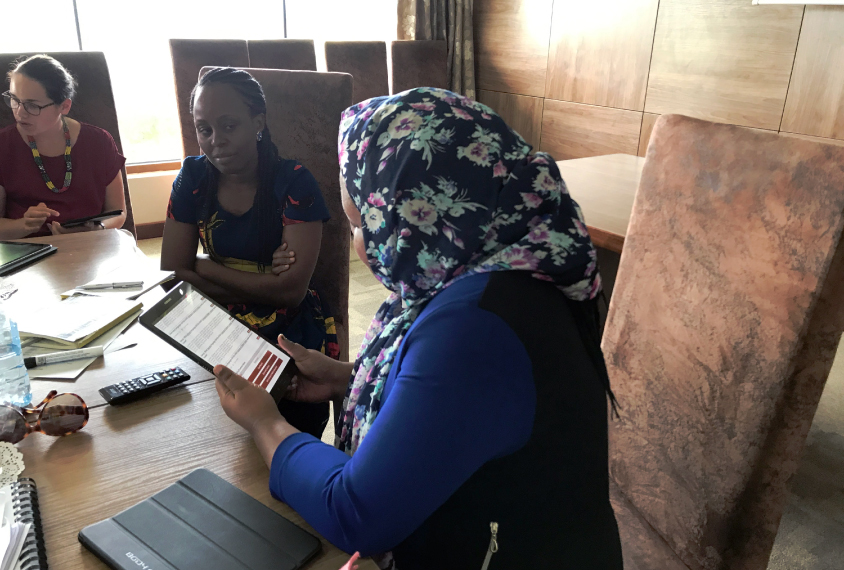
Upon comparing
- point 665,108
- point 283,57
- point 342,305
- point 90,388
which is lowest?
point 342,305

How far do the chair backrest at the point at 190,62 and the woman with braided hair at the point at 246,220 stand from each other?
50.8 inches

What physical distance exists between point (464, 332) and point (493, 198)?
0.58ft

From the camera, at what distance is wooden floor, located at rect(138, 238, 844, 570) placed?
154 centimetres

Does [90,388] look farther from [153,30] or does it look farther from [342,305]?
[153,30]

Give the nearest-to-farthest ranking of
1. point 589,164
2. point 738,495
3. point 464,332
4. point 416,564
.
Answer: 1. point 464,332
2. point 416,564
3. point 738,495
4. point 589,164

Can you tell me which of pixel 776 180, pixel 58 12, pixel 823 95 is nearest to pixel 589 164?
pixel 823 95

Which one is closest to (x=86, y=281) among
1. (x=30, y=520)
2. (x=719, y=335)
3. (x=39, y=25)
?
(x=30, y=520)

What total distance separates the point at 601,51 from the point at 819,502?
2538 mm

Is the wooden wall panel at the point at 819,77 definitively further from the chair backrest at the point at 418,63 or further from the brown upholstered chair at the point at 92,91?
the brown upholstered chair at the point at 92,91

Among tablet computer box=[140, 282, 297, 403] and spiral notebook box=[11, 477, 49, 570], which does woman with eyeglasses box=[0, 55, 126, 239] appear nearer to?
tablet computer box=[140, 282, 297, 403]

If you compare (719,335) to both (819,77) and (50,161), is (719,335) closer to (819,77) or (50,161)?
(50,161)

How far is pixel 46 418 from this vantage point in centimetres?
83

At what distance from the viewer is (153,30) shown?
12.1 feet

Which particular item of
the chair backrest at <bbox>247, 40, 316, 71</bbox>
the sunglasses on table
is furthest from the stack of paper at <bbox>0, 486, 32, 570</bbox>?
the chair backrest at <bbox>247, 40, 316, 71</bbox>
